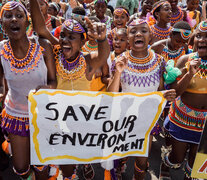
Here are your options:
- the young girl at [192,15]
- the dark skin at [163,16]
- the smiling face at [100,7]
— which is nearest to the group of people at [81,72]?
the dark skin at [163,16]

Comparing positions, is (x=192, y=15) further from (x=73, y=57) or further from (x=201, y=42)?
(x=73, y=57)

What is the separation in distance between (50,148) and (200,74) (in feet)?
5.61

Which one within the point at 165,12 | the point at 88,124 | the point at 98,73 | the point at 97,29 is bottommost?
the point at 88,124

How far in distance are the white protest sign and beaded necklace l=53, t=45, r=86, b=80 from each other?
391 mm

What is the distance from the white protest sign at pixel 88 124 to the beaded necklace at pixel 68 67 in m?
0.39

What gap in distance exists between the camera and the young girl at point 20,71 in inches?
87.7

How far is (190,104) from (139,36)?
0.93 m

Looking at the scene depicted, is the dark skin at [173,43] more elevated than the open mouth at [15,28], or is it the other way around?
the open mouth at [15,28]

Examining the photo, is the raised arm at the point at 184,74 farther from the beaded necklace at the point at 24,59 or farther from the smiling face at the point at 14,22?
the smiling face at the point at 14,22

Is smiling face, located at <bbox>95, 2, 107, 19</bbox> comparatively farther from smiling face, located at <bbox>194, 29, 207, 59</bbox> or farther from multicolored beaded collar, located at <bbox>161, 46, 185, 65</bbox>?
smiling face, located at <bbox>194, 29, 207, 59</bbox>

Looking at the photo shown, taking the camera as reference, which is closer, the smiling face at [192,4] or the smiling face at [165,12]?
the smiling face at [165,12]

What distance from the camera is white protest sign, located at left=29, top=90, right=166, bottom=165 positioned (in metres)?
2.23

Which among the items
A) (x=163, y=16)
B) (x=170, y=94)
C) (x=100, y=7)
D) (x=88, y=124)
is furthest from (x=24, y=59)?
(x=100, y=7)

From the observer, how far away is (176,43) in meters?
3.68
